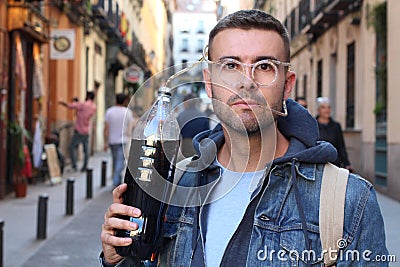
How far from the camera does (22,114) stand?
1259 cm

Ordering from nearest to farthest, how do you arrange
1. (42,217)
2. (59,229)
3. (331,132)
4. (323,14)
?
(42,217)
(331,132)
(59,229)
(323,14)

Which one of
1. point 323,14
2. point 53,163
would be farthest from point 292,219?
point 323,14

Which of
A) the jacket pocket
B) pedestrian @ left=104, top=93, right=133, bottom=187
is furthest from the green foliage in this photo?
the jacket pocket

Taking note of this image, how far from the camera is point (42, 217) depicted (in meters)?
7.46

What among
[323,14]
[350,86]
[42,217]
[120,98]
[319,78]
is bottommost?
[42,217]

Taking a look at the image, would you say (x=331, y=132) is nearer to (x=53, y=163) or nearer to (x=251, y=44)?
(x=251, y=44)

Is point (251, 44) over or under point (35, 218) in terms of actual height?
over

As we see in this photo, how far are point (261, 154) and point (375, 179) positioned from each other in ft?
37.6

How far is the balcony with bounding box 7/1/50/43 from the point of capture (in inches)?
437

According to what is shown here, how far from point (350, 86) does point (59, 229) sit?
10.5 meters

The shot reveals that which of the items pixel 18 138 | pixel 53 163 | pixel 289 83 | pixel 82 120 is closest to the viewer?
pixel 289 83

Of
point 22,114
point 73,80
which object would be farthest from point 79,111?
point 73,80

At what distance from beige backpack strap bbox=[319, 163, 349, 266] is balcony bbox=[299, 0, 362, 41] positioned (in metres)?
14.0

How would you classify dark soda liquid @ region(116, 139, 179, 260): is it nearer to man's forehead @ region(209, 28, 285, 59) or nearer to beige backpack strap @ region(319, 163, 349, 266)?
man's forehead @ region(209, 28, 285, 59)
